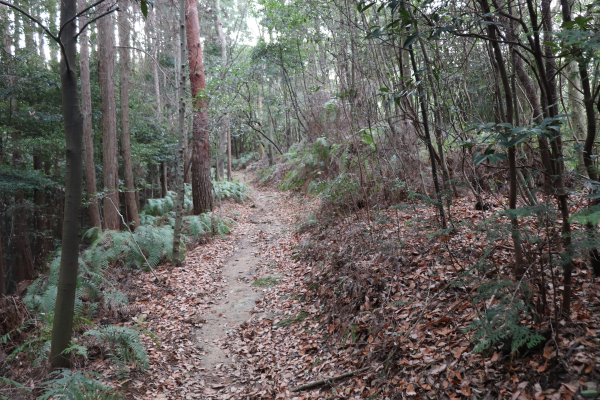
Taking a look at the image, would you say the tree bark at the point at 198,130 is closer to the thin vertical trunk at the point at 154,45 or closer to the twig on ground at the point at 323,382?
the thin vertical trunk at the point at 154,45

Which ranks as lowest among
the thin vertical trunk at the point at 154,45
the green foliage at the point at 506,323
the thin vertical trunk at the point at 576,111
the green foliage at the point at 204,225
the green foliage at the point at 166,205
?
the green foliage at the point at 506,323

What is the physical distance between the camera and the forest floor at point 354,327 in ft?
8.11

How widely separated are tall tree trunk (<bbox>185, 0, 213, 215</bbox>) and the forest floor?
3.94 m

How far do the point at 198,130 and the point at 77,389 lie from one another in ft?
27.9

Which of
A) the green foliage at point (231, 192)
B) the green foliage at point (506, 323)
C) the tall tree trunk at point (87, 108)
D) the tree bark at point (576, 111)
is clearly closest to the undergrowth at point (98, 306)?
the tall tree trunk at point (87, 108)

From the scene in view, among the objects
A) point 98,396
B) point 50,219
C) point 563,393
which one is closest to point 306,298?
point 98,396

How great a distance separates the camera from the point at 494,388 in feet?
7.85

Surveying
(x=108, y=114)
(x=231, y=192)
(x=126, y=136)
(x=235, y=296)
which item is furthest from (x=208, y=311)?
(x=231, y=192)

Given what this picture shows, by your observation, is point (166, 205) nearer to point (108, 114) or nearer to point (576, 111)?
point (108, 114)

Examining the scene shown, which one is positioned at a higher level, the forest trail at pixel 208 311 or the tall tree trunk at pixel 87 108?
the tall tree trunk at pixel 87 108

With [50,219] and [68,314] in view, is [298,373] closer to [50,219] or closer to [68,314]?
[68,314]

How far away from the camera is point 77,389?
114 inches

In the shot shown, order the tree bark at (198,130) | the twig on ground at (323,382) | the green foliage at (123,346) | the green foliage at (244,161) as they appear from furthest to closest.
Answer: the green foliage at (244,161), the tree bark at (198,130), the green foliage at (123,346), the twig on ground at (323,382)

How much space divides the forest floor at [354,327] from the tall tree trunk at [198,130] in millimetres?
3939
